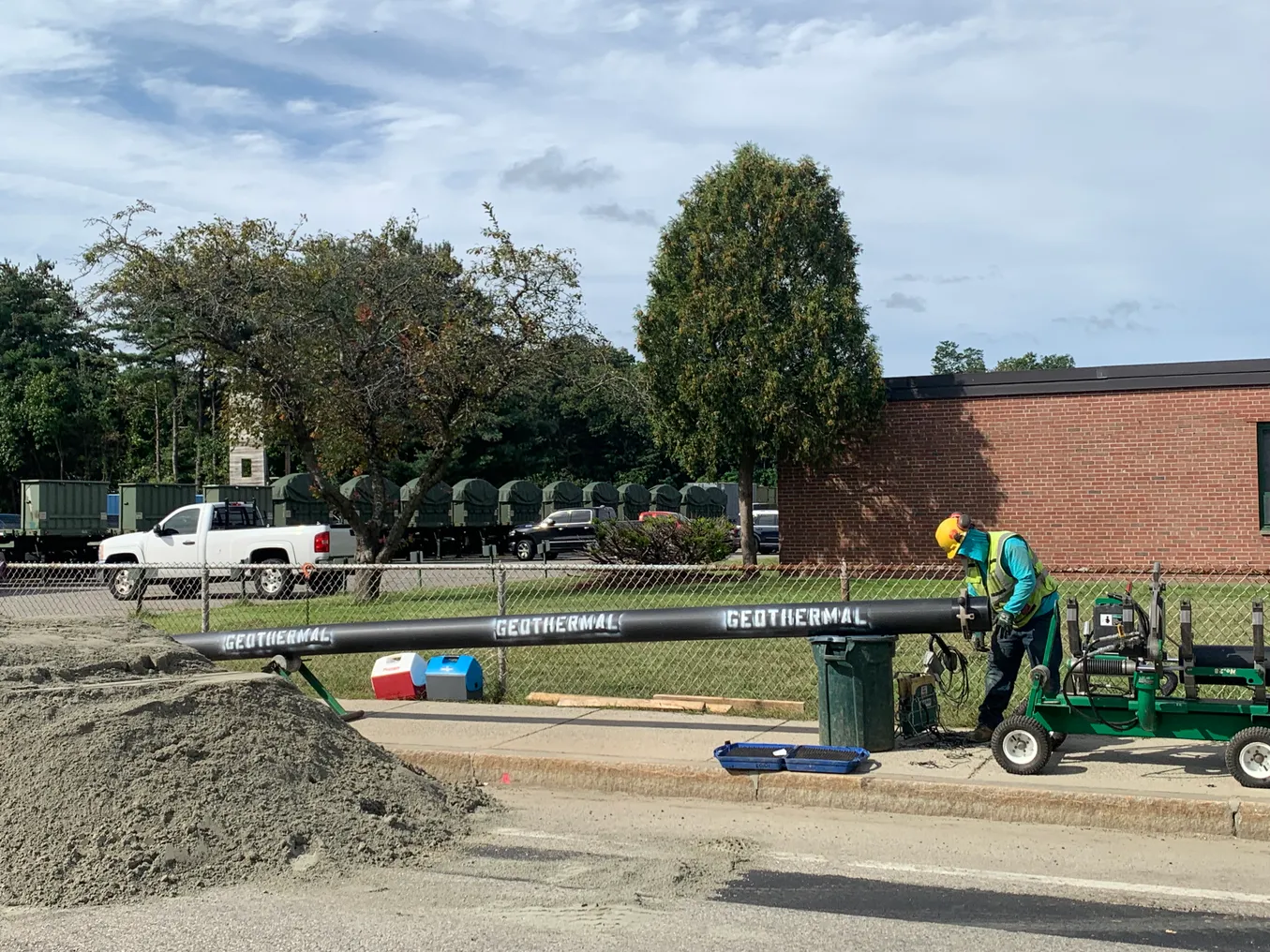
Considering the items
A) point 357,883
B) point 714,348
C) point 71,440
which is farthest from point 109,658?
point 71,440

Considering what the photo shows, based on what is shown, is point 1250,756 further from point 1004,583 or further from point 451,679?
point 451,679

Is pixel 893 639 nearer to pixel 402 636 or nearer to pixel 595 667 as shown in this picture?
pixel 402 636

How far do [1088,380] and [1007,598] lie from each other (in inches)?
633

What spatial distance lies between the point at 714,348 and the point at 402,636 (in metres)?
16.3

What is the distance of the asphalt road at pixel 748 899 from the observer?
5133 mm

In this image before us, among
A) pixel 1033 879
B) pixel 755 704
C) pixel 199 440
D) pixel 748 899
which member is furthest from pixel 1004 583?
pixel 199 440

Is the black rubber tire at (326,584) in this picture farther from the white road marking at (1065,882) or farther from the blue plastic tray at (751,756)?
the white road marking at (1065,882)

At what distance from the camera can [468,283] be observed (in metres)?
22.0

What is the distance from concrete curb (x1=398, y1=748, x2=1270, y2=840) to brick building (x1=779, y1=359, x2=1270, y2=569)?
16.1 meters

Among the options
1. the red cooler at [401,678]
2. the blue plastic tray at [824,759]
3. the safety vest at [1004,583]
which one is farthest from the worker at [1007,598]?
the red cooler at [401,678]

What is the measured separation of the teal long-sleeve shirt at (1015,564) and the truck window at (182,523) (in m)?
20.7

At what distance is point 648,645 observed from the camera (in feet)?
50.4

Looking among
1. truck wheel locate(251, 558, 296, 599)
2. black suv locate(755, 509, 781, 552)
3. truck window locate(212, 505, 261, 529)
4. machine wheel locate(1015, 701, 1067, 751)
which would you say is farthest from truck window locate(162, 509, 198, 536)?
machine wheel locate(1015, 701, 1067, 751)

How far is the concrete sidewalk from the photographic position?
23.1 feet
